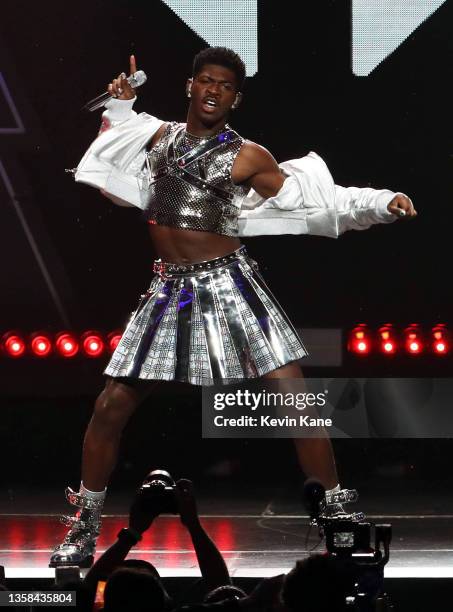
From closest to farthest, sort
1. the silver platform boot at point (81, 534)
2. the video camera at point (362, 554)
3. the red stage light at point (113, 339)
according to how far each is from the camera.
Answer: the video camera at point (362, 554) < the silver platform boot at point (81, 534) < the red stage light at point (113, 339)

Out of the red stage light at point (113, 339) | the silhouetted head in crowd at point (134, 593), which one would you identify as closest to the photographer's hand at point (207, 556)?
the silhouetted head in crowd at point (134, 593)

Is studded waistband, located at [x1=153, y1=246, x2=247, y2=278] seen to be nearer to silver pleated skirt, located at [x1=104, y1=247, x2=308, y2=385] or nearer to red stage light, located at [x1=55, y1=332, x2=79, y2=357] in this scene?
silver pleated skirt, located at [x1=104, y1=247, x2=308, y2=385]

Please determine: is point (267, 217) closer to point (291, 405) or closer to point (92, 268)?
point (291, 405)

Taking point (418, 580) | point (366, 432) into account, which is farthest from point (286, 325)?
point (366, 432)

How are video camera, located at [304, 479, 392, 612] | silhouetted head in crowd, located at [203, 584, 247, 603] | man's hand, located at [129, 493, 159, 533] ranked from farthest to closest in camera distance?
man's hand, located at [129, 493, 159, 533] → video camera, located at [304, 479, 392, 612] → silhouetted head in crowd, located at [203, 584, 247, 603]

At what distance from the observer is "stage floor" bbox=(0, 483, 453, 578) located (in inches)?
173

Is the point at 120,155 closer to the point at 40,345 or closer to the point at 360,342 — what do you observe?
the point at 40,345

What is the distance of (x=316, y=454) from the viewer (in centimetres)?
458

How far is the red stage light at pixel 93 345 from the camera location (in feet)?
21.3

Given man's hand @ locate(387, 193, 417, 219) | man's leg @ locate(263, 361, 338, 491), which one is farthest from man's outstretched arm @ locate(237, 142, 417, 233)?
man's leg @ locate(263, 361, 338, 491)

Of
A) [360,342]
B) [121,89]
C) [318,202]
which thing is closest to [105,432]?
[318,202]

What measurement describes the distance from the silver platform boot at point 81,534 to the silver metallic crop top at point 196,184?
100 centimetres

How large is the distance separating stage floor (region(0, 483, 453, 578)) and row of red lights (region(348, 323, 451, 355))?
2.22ft

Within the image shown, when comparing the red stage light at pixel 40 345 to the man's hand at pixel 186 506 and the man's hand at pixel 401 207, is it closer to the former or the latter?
the man's hand at pixel 401 207
